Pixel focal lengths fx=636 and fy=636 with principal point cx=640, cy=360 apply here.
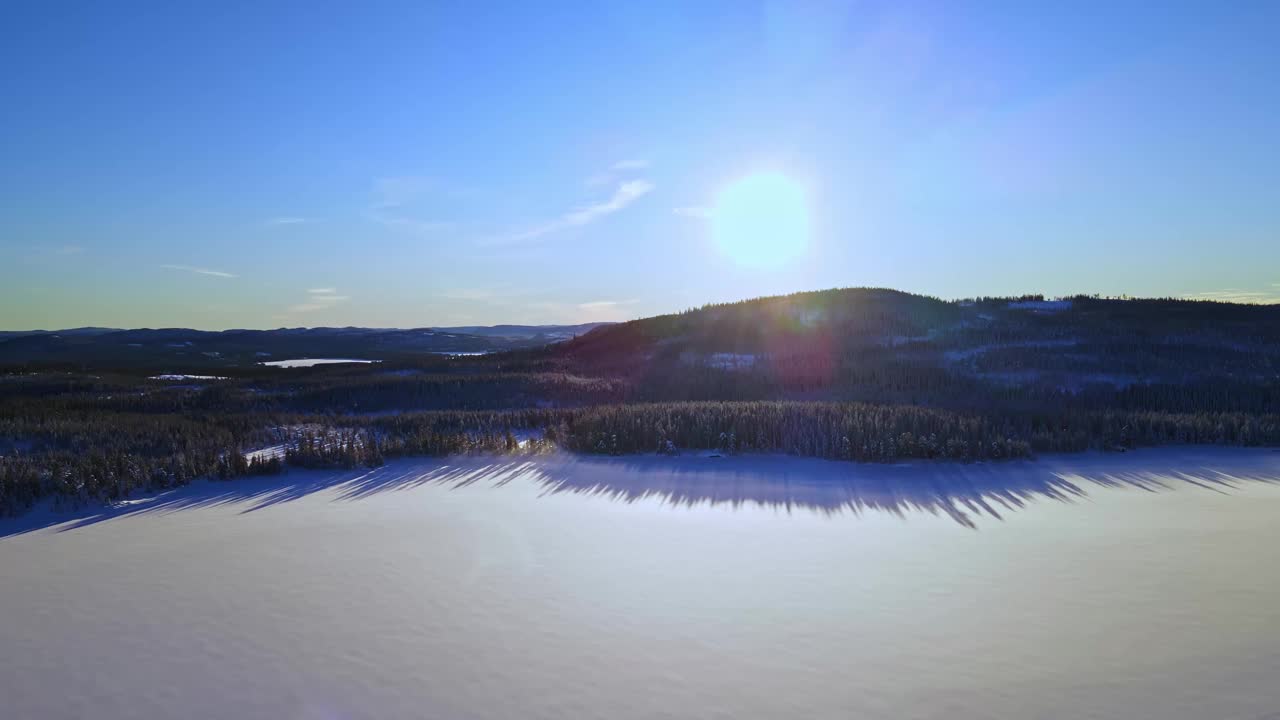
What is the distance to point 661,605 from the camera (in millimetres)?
4273

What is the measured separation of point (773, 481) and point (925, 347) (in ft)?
56.1

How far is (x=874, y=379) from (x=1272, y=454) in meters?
10.0

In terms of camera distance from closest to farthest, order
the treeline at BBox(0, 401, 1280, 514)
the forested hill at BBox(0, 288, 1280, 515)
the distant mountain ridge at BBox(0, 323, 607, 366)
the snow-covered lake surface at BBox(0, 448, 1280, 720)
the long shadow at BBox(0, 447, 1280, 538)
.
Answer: the snow-covered lake surface at BBox(0, 448, 1280, 720)
the long shadow at BBox(0, 447, 1280, 538)
the treeline at BBox(0, 401, 1280, 514)
the forested hill at BBox(0, 288, 1280, 515)
the distant mountain ridge at BBox(0, 323, 607, 366)

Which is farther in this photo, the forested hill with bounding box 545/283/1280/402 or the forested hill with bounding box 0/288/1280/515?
the forested hill with bounding box 545/283/1280/402

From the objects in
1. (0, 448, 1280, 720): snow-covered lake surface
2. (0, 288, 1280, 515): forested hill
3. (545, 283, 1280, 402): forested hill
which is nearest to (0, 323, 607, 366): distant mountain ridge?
(0, 288, 1280, 515): forested hill

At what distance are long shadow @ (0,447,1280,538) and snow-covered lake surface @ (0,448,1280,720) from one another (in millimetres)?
83

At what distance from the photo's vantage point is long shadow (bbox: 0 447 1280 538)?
693 cm

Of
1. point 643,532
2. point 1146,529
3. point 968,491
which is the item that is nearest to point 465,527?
point 643,532

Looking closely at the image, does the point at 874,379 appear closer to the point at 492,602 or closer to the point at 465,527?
the point at 465,527

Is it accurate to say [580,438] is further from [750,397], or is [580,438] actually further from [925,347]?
[925,347]

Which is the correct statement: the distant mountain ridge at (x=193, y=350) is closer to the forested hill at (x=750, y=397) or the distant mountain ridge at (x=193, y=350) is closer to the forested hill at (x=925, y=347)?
the forested hill at (x=750, y=397)

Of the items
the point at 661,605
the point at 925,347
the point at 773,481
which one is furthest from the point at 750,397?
the point at 661,605

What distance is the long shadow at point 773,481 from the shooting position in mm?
6926

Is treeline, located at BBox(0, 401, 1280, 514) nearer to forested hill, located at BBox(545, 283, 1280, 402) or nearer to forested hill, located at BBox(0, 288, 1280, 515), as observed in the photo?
forested hill, located at BBox(0, 288, 1280, 515)
